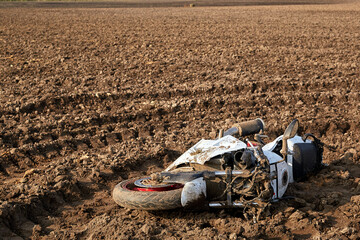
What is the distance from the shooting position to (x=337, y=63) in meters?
11.9

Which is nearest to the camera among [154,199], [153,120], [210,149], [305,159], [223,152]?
[154,199]

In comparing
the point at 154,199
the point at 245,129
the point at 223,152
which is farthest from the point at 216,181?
the point at 245,129

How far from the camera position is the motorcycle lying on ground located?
4.67m

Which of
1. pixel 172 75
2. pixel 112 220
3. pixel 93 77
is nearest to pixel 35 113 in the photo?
pixel 93 77

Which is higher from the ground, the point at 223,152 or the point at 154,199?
the point at 223,152

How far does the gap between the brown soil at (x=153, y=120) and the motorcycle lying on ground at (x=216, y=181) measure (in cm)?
22

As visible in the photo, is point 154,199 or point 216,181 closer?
point 154,199

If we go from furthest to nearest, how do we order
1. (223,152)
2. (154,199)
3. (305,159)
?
(305,159) → (223,152) → (154,199)

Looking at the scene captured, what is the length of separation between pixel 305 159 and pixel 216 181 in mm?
1430

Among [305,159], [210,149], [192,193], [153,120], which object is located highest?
[210,149]

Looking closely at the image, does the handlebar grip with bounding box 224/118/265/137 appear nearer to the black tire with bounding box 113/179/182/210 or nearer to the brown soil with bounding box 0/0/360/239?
the brown soil with bounding box 0/0/360/239

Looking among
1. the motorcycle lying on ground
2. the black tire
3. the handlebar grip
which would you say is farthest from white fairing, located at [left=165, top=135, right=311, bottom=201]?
the handlebar grip

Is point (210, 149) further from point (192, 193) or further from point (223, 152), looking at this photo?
point (192, 193)

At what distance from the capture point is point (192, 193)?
465cm
